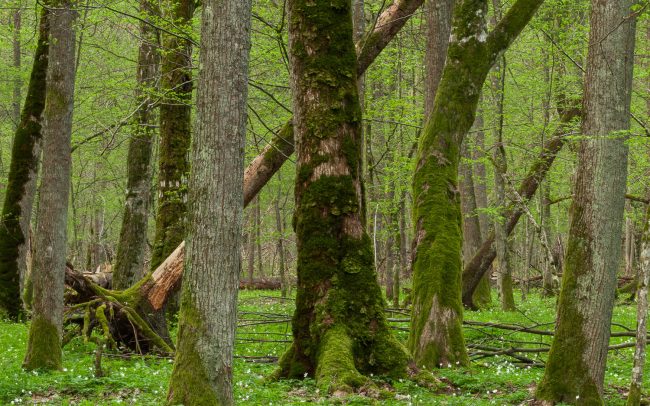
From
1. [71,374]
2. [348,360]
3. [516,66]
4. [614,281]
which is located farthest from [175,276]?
[516,66]

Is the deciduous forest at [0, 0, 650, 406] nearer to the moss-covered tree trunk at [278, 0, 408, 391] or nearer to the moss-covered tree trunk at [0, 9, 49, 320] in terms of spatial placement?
the moss-covered tree trunk at [278, 0, 408, 391]

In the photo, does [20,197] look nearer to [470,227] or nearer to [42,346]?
[42,346]

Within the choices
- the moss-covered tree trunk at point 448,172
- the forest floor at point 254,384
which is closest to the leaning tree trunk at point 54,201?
the forest floor at point 254,384

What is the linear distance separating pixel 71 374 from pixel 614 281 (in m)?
6.81

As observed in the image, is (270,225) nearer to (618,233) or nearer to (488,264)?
(488,264)

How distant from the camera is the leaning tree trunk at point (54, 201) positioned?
8.64 meters

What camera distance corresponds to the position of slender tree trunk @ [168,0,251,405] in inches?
222

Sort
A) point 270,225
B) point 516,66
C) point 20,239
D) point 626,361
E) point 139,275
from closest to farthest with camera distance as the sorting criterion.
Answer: point 626,361 → point 139,275 → point 20,239 → point 516,66 → point 270,225

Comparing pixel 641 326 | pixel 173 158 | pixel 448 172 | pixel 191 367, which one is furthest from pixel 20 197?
pixel 641 326

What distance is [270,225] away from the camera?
4947 centimetres

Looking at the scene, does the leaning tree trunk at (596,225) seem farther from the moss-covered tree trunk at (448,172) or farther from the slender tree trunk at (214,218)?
the slender tree trunk at (214,218)

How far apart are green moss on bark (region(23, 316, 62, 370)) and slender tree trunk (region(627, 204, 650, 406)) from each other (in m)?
7.22

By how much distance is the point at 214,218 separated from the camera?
562cm

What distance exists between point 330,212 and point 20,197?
11.8 meters
